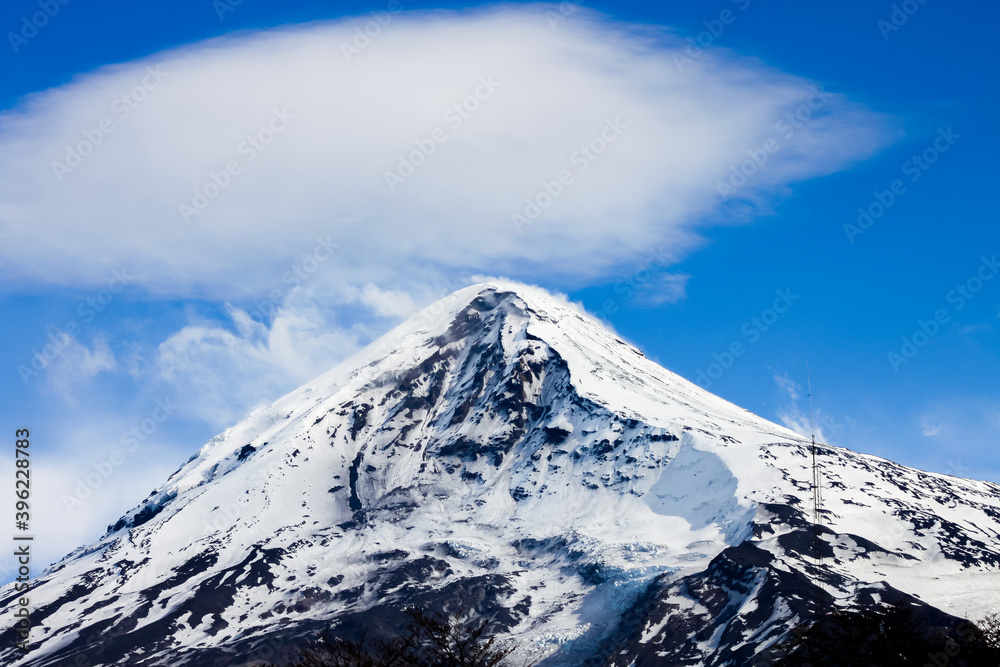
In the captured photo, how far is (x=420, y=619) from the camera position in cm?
4050

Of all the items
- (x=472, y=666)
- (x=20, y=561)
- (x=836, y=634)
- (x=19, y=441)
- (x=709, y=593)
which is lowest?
(x=472, y=666)

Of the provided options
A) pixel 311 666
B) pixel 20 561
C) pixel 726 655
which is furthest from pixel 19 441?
pixel 726 655

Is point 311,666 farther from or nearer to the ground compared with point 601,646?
nearer to the ground

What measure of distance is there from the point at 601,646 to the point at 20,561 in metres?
123

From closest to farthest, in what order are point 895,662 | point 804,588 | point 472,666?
point 472,666, point 895,662, point 804,588

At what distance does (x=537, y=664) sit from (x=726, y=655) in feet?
117

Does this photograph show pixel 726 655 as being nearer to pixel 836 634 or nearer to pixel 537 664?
pixel 537 664

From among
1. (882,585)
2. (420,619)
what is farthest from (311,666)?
(882,585)

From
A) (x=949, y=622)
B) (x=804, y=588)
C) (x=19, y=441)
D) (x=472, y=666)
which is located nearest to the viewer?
(x=472, y=666)

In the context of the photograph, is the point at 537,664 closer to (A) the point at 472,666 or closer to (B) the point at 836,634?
(B) the point at 836,634

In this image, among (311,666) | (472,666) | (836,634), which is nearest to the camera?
(472,666)

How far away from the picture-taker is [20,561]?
9075cm

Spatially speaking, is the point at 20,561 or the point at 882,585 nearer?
the point at 20,561

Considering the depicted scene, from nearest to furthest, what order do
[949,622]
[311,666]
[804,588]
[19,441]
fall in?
[311,666] < [19,441] < [949,622] < [804,588]
